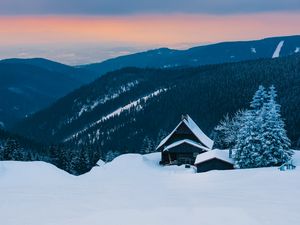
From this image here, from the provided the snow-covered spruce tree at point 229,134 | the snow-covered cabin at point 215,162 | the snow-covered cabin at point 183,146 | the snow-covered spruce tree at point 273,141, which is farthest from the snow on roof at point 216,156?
the snow-covered spruce tree at point 229,134

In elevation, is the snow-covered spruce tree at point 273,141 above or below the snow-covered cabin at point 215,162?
above

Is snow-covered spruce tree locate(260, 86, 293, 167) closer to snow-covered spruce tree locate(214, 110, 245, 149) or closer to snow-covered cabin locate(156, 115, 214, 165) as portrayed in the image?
snow-covered cabin locate(156, 115, 214, 165)

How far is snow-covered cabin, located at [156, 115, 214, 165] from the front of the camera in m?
51.4

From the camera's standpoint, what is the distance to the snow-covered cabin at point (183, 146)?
2024 inches

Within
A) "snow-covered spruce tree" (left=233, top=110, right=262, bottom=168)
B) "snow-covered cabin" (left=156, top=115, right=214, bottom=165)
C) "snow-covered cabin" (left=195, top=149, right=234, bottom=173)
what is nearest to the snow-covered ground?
"snow-covered spruce tree" (left=233, top=110, right=262, bottom=168)

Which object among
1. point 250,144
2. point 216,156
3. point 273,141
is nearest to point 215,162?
point 216,156

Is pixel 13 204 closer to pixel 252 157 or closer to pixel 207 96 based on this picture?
pixel 252 157

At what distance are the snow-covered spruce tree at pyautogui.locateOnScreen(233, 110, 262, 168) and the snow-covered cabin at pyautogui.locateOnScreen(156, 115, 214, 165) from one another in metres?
11.2

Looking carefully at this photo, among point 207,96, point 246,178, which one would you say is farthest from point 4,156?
point 207,96

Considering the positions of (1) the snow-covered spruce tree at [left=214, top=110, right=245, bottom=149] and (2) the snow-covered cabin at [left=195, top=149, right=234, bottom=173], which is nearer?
(2) the snow-covered cabin at [left=195, top=149, right=234, bottom=173]

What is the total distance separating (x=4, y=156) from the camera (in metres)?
62.3

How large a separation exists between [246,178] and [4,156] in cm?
4350

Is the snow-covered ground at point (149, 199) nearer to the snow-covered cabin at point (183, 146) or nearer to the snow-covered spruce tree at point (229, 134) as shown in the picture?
the snow-covered cabin at point (183, 146)

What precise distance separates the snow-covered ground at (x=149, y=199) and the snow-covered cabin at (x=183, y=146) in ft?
52.4
